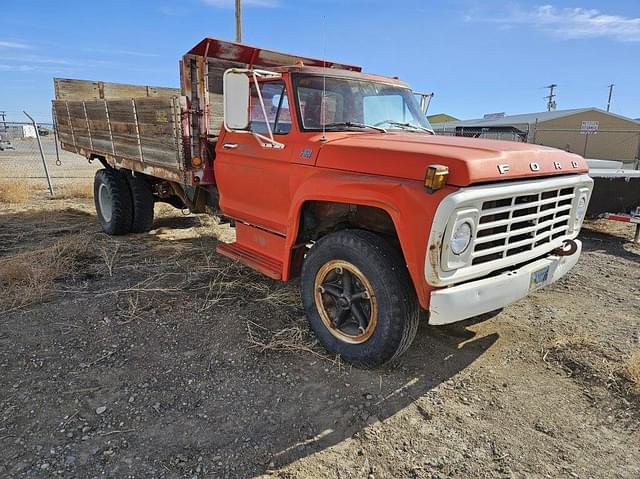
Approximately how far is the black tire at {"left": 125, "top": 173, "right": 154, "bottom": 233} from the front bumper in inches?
198

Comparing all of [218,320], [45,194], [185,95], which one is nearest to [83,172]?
[45,194]

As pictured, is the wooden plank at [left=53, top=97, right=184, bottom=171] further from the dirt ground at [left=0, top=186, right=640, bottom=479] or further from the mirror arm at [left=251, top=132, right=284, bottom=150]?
the dirt ground at [left=0, top=186, right=640, bottom=479]

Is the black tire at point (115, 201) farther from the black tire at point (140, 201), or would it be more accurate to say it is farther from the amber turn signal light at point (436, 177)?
the amber turn signal light at point (436, 177)

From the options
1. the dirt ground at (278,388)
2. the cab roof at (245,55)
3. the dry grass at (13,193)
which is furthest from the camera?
the dry grass at (13,193)

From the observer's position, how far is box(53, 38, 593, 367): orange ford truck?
259 centimetres

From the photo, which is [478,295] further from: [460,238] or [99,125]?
[99,125]

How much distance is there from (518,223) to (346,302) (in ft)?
4.32

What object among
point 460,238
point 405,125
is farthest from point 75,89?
point 460,238

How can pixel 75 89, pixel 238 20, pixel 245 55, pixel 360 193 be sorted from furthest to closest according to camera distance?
pixel 238 20 → pixel 75 89 → pixel 245 55 → pixel 360 193

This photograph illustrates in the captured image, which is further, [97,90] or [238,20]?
[238,20]

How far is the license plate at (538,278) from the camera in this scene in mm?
2984

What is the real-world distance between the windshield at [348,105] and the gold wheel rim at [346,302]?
122 centimetres

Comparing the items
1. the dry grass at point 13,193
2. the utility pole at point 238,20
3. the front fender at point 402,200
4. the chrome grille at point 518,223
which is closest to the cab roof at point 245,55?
the front fender at point 402,200

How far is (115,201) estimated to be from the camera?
6.16 meters
